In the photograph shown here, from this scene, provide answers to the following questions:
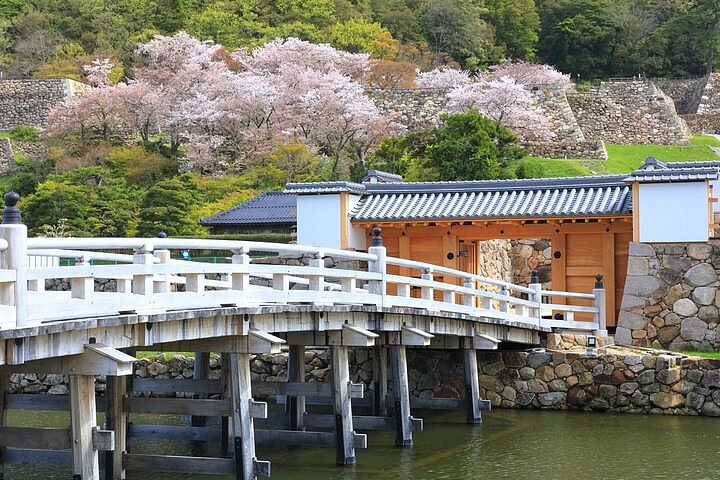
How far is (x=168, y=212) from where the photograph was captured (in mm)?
29234

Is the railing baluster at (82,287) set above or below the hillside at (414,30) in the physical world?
below

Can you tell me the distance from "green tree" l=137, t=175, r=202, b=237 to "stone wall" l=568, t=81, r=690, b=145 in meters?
18.4

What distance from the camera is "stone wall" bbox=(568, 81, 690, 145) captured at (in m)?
43.2

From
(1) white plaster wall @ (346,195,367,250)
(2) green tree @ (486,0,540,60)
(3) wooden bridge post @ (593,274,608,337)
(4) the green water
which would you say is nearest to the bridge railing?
(4) the green water

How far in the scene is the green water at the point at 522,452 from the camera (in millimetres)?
12781

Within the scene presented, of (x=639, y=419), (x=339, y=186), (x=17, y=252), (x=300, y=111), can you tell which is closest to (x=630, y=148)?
(x=300, y=111)

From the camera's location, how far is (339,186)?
2044 centimetres

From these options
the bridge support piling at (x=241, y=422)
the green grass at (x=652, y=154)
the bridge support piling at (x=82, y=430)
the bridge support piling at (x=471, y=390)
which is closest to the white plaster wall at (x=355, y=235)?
the bridge support piling at (x=471, y=390)

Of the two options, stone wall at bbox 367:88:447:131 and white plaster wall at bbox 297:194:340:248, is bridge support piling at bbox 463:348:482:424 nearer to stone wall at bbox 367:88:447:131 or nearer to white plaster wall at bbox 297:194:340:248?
white plaster wall at bbox 297:194:340:248

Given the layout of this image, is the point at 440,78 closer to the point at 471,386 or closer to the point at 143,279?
the point at 471,386

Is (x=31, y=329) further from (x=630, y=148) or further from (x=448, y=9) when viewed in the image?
(x=448, y=9)

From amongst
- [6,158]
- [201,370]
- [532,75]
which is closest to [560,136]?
[532,75]

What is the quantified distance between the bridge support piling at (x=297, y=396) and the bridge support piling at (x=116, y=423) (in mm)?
Answer: 2688

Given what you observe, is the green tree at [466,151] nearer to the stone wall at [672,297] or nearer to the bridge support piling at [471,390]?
the stone wall at [672,297]
